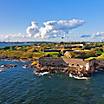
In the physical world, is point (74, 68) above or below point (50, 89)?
above

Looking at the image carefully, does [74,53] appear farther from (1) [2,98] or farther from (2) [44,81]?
(1) [2,98]

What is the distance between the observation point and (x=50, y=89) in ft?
308

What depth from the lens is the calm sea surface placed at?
261 feet

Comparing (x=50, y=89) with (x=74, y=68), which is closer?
(x=50, y=89)

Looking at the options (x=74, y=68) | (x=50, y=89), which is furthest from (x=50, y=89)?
(x=74, y=68)

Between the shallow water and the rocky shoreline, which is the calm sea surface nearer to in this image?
the shallow water

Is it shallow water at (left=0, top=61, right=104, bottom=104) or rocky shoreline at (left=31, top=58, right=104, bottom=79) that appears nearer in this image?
shallow water at (left=0, top=61, right=104, bottom=104)

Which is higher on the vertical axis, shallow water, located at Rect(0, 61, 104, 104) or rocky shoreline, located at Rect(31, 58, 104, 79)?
rocky shoreline, located at Rect(31, 58, 104, 79)

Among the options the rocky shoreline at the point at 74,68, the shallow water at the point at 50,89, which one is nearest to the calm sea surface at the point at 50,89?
the shallow water at the point at 50,89

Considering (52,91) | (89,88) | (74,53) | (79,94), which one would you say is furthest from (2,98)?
(74,53)

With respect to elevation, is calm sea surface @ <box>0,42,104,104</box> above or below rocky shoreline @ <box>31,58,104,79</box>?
below

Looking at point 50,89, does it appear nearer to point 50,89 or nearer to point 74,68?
point 50,89

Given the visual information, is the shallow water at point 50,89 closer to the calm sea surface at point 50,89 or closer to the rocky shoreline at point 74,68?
the calm sea surface at point 50,89

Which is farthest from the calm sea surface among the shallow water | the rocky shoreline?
the rocky shoreline
